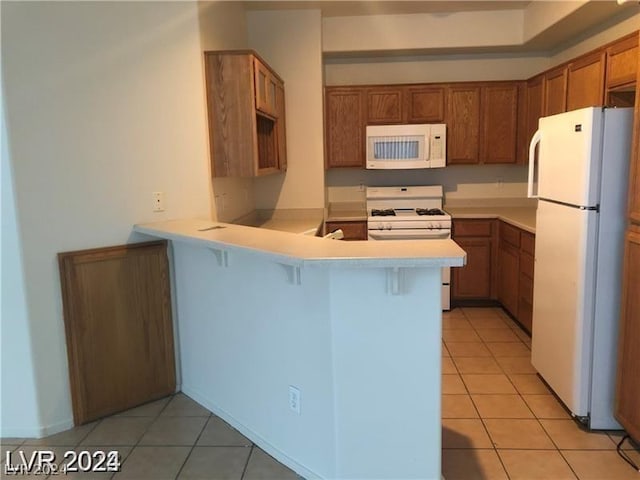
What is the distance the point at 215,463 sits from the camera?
7.61ft

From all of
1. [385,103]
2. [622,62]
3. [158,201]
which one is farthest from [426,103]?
[158,201]

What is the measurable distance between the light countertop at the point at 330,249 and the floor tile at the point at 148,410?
1077 millimetres

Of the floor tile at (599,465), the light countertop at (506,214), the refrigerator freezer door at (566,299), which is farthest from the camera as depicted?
the light countertop at (506,214)

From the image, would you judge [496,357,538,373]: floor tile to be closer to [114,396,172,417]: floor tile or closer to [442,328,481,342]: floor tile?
[442,328,481,342]: floor tile

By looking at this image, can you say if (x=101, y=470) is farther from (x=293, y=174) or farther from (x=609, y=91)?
(x=609, y=91)

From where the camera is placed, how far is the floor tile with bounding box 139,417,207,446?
252 cm

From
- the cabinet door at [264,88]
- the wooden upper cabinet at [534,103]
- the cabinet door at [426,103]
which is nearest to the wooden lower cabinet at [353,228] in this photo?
the cabinet door at [426,103]

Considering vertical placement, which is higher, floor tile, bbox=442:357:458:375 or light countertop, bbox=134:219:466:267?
light countertop, bbox=134:219:466:267

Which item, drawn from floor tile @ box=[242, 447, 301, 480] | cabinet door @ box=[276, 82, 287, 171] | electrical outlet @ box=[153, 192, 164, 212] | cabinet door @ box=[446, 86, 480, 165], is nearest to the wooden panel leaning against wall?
electrical outlet @ box=[153, 192, 164, 212]

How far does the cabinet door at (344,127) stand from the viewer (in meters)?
4.77

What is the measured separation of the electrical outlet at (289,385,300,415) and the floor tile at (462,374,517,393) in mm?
1320

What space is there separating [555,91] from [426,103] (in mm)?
1164

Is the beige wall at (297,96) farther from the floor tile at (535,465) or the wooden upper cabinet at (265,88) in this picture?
the floor tile at (535,465)

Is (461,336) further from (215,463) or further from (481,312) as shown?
(215,463)
